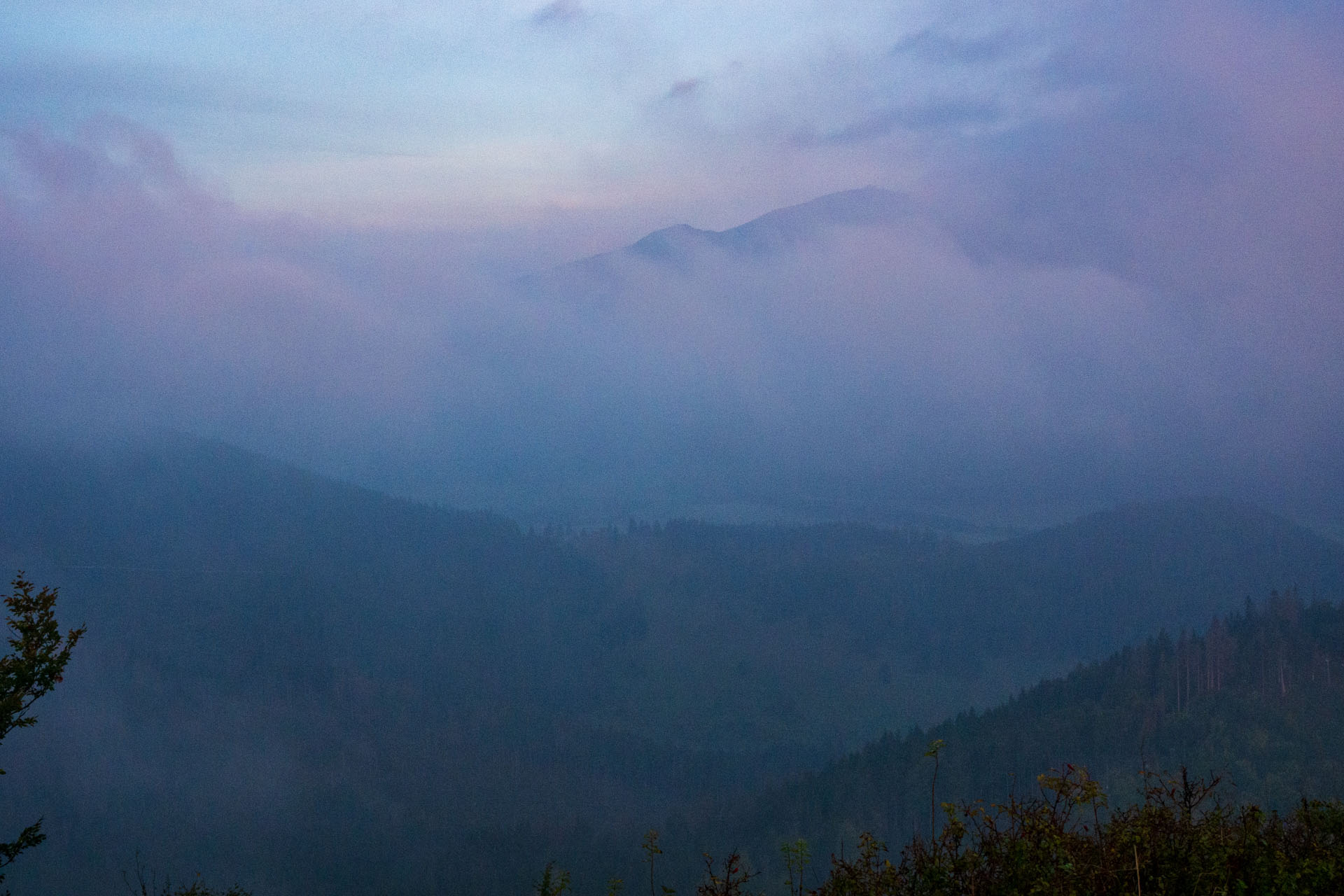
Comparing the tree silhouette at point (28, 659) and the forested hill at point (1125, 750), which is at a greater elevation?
the forested hill at point (1125, 750)

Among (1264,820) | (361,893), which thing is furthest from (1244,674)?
(1264,820)

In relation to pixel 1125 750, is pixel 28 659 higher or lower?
lower

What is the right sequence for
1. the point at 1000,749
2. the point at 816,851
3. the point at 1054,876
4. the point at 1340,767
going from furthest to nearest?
1. the point at 1000,749
2. the point at 816,851
3. the point at 1340,767
4. the point at 1054,876

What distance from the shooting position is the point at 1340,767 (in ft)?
478

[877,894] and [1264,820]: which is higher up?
[1264,820]

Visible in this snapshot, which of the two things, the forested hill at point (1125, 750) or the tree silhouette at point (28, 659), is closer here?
the tree silhouette at point (28, 659)

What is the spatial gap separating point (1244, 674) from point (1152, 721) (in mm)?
23061

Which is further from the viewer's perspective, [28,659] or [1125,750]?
[1125,750]

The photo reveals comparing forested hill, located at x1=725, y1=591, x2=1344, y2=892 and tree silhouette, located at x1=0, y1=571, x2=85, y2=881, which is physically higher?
forested hill, located at x1=725, y1=591, x2=1344, y2=892

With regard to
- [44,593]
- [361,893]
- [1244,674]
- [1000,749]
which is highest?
[1244,674]

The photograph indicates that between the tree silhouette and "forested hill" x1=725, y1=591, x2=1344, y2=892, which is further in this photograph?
"forested hill" x1=725, y1=591, x2=1344, y2=892

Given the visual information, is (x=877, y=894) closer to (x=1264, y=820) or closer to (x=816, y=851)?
(x=1264, y=820)

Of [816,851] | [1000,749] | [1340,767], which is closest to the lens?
[1340,767]

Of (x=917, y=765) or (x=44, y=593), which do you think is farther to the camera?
(x=917, y=765)
